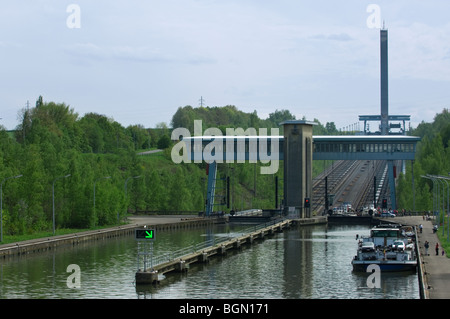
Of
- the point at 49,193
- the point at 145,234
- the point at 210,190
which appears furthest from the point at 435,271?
the point at 210,190

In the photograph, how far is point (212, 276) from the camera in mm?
69125

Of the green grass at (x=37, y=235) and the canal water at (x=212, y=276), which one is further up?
the green grass at (x=37, y=235)

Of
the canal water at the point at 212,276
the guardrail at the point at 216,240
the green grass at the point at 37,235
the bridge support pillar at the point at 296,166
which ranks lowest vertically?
the canal water at the point at 212,276

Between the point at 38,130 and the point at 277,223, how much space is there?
59411mm

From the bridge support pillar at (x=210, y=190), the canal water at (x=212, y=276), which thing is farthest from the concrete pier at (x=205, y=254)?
the bridge support pillar at (x=210, y=190)

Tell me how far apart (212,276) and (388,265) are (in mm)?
15587

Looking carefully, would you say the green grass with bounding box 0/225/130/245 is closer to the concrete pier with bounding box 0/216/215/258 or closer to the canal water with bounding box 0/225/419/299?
the concrete pier with bounding box 0/216/215/258

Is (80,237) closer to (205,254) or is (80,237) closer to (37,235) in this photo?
(37,235)

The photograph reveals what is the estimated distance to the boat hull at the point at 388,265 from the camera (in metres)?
71.2

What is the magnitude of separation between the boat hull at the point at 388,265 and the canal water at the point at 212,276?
107cm

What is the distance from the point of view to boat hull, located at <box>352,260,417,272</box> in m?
71.2

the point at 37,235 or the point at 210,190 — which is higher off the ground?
the point at 210,190
